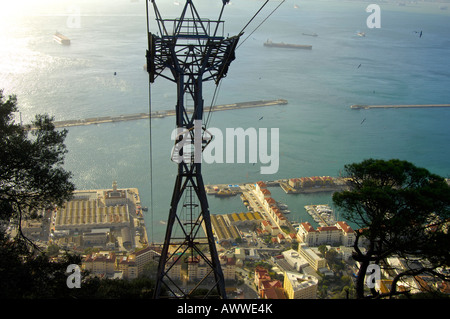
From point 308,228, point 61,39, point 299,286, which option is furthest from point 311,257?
point 61,39

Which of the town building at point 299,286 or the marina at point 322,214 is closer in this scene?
the town building at point 299,286

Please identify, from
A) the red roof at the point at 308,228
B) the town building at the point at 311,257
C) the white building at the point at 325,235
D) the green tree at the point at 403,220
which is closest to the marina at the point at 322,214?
the white building at the point at 325,235

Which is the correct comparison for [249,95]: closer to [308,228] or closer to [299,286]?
[308,228]

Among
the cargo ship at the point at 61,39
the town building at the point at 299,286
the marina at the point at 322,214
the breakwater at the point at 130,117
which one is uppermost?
the cargo ship at the point at 61,39

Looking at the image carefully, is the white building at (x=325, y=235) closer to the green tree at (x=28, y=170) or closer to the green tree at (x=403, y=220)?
the green tree at (x=403, y=220)

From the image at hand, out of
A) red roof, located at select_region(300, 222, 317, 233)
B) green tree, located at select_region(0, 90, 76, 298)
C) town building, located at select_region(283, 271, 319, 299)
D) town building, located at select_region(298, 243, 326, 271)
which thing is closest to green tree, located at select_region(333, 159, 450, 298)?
green tree, located at select_region(0, 90, 76, 298)
